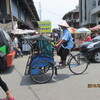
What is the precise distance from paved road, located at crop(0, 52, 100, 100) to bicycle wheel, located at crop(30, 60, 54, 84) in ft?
0.60

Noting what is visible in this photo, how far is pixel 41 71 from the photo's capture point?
529cm

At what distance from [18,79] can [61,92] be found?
201cm

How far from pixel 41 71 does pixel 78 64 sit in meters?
1.56

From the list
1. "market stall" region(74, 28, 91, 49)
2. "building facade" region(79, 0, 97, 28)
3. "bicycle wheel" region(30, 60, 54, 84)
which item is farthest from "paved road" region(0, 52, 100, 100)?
Result: "building facade" region(79, 0, 97, 28)

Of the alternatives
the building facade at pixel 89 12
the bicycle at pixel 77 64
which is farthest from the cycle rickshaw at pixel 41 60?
the building facade at pixel 89 12

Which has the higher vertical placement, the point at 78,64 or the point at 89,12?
the point at 89,12

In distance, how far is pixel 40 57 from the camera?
5.24m

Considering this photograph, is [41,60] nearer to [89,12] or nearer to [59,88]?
[59,88]

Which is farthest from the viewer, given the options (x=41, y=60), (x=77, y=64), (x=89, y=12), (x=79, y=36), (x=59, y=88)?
(x=89, y=12)

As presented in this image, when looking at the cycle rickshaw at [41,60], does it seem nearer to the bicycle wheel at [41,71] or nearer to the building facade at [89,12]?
the bicycle wheel at [41,71]

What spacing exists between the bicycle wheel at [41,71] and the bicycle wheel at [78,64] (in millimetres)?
1025

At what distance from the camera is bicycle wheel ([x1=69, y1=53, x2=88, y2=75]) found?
6.05 metres

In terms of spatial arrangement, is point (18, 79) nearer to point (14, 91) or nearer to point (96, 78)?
point (14, 91)

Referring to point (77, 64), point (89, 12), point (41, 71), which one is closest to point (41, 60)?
point (41, 71)
